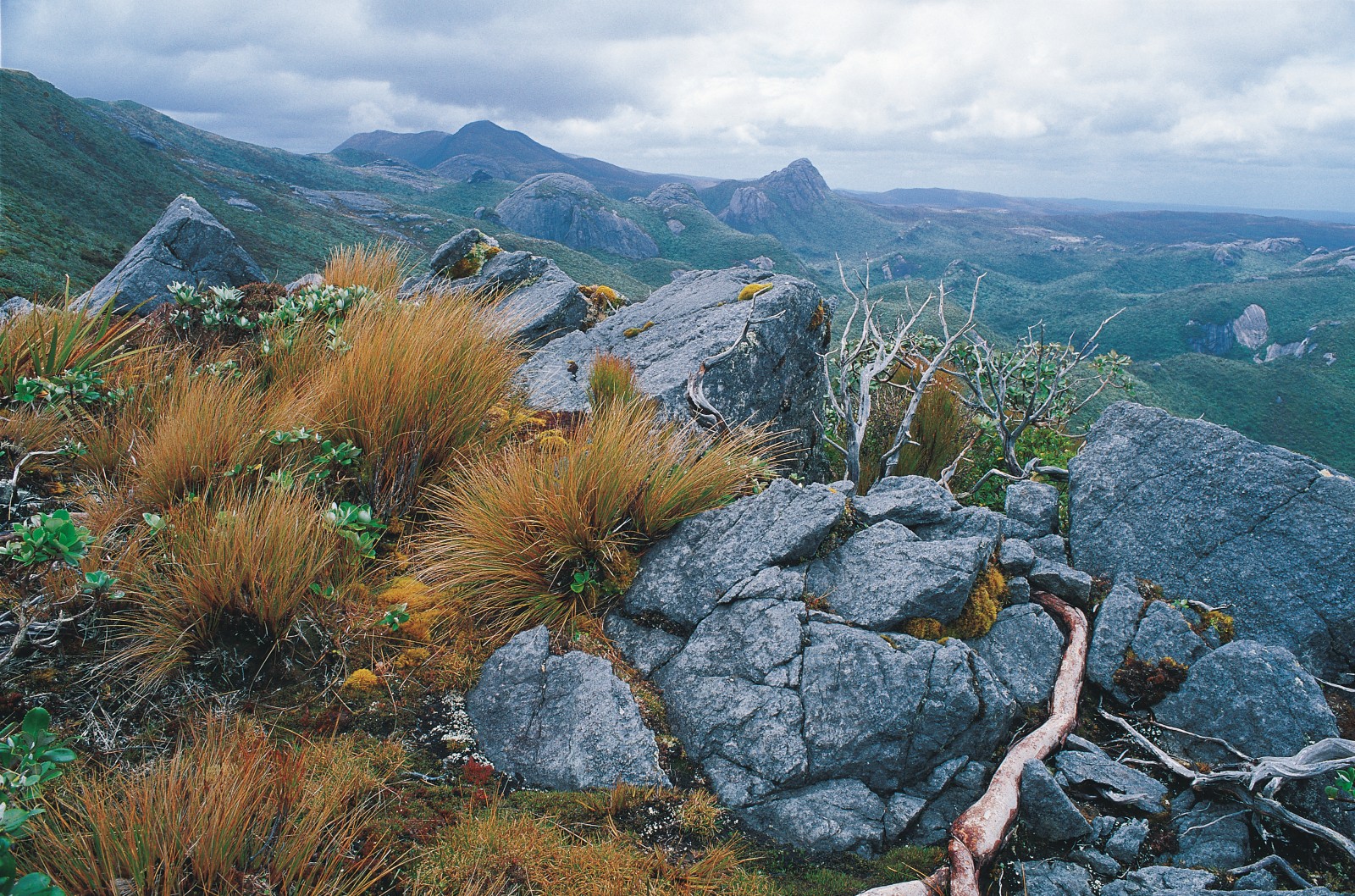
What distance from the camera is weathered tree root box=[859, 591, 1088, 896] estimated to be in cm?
279

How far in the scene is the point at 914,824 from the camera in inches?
124

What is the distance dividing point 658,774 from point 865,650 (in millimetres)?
1288

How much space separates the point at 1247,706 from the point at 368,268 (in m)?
9.98

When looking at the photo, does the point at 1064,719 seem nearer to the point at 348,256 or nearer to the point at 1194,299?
the point at 348,256

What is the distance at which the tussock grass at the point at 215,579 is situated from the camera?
10.5ft

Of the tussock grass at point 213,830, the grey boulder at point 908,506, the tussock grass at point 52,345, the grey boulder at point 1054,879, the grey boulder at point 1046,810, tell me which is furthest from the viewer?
the tussock grass at point 52,345

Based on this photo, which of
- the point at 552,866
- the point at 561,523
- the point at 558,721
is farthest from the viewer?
the point at 561,523

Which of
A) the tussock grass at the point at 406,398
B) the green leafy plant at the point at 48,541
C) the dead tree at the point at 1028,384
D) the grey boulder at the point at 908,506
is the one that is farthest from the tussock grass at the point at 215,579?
the dead tree at the point at 1028,384

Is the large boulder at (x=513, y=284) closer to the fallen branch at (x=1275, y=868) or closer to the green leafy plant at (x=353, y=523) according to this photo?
the green leafy plant at (x=353, y=523)

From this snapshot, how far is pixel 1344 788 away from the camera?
279cm

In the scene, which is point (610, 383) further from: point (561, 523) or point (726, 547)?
point (726, 547)

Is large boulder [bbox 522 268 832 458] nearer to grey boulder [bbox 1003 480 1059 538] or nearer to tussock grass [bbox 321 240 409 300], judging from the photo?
grey boulder [bbox 1003 480 1059 538]

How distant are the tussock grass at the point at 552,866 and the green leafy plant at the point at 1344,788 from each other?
8.13ft

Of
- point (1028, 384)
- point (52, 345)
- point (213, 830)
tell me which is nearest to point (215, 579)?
point (213, 830)
